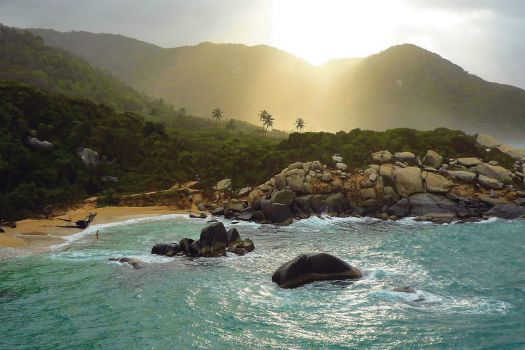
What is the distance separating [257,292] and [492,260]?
20.3 meters

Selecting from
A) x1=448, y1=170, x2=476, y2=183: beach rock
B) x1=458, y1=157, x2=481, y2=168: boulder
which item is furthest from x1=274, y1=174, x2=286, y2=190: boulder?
x1=458, y1=157, x2=481, y2=168: boulder

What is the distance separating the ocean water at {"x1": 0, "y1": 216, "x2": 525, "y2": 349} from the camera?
67.2ft

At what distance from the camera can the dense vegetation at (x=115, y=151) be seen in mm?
52219

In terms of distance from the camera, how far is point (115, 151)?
215ft

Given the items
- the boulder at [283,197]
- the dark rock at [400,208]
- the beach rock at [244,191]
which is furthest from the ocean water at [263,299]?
the beach rock at [244,191]

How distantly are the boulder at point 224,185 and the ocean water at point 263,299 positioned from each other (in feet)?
68.1

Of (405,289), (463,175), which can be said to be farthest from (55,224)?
(463,175)

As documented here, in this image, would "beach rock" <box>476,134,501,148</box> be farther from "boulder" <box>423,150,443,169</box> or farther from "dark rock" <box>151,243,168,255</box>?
"dark rock" <box>151,243,168,255</box>

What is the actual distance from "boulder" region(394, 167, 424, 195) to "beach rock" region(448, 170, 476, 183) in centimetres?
504

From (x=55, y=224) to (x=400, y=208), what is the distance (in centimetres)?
4017

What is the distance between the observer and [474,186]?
52.8m

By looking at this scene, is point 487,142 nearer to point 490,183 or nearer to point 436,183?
point 490,183

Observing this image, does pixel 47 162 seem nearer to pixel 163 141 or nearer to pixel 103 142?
pixel 103 142

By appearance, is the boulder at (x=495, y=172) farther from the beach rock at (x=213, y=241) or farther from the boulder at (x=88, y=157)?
the boulder at (x=88, y=157)
